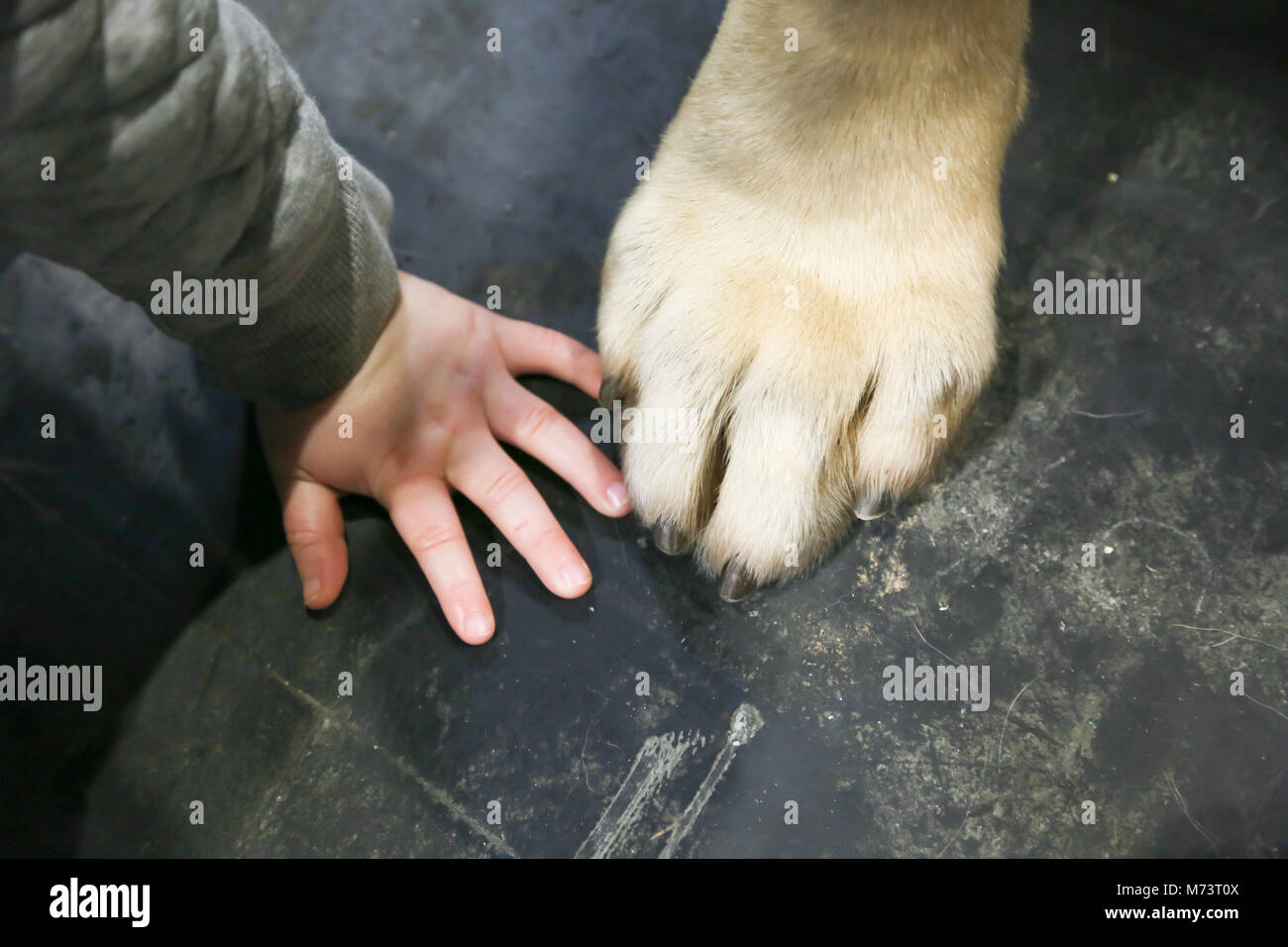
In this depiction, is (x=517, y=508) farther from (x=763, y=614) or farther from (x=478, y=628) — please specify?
(x=763, y=614)

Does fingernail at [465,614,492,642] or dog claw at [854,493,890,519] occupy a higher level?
dog claw at [854,493,890,519]

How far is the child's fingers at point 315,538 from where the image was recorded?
784 mm

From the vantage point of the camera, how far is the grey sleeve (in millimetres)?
478

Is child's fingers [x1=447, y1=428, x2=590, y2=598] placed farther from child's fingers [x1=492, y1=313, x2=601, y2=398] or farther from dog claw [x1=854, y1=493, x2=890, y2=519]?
dog claw [x1=854, y1=493, x2=890, y2=519]

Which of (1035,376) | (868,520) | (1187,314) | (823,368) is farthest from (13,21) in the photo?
(1187,314)

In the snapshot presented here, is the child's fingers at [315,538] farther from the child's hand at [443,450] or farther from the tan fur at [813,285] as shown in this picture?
the tan fur at [813,285]

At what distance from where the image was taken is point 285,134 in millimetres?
654

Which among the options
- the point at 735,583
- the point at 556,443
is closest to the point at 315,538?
the point at 556,443

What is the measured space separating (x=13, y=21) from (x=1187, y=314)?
839 mm

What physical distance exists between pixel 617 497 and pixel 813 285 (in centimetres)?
24

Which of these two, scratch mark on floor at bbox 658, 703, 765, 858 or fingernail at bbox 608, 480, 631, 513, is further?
fingernail at bbox 608, 480, 631, 513

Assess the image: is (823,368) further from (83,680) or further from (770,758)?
(83,680)

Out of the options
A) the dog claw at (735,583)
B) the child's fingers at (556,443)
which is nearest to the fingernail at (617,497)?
the child's fingers at (556,443)

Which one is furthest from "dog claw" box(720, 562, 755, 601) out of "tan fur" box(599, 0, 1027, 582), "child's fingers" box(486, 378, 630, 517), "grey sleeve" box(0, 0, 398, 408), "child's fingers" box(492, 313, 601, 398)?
"grey sleeve" box(0, 0, 398, 408)
